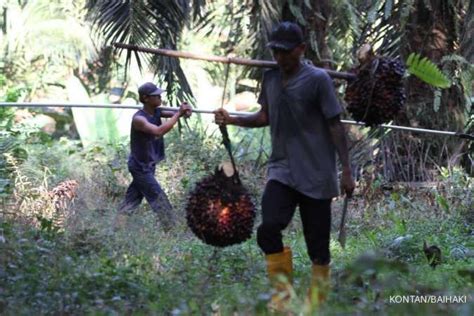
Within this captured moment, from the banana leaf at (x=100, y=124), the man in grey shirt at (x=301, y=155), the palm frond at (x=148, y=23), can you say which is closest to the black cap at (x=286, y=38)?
the man in grey shirt at (x=301, y=155)

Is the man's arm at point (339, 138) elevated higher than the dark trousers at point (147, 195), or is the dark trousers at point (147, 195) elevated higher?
the man's arm at point (339, 138)

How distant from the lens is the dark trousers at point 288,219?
6492 millimetres

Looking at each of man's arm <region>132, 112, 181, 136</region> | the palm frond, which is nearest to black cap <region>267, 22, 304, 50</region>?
man's arm <region>132, 112, 181, 136</region>

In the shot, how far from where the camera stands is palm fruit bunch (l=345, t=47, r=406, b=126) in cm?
658

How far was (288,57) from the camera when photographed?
255 inches

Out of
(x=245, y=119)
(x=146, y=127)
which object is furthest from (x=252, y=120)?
(x=146, y=127)

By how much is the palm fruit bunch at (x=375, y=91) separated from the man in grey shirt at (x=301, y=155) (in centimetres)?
24

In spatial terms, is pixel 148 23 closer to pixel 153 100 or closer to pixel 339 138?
pixel 153 100

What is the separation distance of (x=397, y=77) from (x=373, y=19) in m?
5.61

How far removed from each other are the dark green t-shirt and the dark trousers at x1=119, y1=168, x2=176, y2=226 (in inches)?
126

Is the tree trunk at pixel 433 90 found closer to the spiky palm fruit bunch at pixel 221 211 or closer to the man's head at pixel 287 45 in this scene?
the man's head at pixel 287 45

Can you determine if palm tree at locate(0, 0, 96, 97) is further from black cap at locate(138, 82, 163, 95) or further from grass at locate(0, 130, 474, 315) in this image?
black cap at locate(138, 82, 163, 95)

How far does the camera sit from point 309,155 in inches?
256

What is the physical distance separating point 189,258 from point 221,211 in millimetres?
1293
